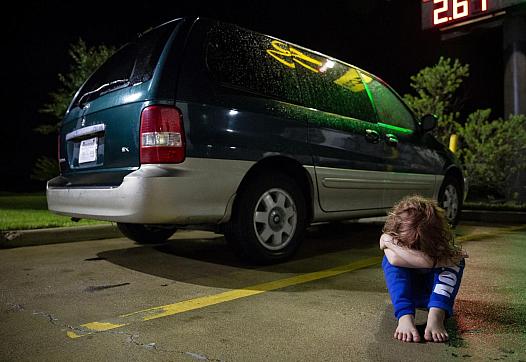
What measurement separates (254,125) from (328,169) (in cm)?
88

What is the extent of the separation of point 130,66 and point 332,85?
5.89 ft

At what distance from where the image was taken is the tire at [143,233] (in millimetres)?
4453

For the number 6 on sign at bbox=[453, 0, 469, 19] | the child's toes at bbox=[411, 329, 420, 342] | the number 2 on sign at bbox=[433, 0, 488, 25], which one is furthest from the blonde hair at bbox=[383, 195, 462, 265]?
the number 6 on sign at bbox=[453, 0, 469, 19]

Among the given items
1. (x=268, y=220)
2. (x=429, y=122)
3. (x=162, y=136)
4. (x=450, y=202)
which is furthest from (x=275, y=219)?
(x=450, y=202)

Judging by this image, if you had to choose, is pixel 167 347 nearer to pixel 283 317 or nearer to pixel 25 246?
pixel 283 317

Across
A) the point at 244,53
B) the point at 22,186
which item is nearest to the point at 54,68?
the point at 22,186

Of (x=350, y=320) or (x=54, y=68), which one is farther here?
(x=54, y=68)

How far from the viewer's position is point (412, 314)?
2.04 m

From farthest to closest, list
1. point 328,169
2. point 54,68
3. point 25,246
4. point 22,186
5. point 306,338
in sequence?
point 22,186, point 54,68, point 25,246, point 328,169, point 306,338

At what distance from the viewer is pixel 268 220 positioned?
3.50 metres

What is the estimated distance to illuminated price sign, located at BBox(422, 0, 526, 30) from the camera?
30.9 feet

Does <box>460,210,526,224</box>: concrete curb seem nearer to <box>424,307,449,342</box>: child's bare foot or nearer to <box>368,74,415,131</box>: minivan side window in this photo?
<box>368,74,415,131</box>: minivan side window

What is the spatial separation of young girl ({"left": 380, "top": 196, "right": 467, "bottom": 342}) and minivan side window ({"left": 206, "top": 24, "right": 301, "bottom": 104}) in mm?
1689

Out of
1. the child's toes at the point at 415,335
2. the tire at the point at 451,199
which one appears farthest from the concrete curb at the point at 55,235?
the child's toes at the point at 415,335
